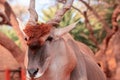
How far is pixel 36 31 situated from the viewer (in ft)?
15.7

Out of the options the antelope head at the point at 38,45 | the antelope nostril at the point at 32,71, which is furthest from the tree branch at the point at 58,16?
the antelope nostril at the point at 32,71

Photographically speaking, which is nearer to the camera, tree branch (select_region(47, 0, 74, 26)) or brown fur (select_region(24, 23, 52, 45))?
brown fur (select_region(24, 23, 52, 45))

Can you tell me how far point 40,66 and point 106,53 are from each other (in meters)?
7.60

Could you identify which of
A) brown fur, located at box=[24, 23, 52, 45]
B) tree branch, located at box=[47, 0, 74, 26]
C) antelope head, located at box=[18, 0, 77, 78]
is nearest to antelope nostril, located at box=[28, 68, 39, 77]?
antelope head, located at box=[18, 0, 77, 78]

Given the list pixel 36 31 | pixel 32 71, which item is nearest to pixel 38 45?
pixel 36 31

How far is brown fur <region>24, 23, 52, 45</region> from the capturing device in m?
4.73

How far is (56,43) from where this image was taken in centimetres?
513

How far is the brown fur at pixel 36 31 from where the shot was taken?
4727 mm

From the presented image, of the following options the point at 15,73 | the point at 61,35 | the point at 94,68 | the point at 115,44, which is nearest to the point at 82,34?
the point at 115,44

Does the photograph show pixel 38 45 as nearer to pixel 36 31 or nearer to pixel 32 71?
pixel 36 31

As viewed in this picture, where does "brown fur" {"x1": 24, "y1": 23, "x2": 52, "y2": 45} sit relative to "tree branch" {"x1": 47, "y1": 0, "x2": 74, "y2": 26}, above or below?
above

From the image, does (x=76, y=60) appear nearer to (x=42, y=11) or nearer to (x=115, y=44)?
(x=115, y=44)

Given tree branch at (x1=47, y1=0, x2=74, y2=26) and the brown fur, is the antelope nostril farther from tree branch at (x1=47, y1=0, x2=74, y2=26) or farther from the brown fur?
tree branch at (x1=47, y1=0, x2=74, y2=26)

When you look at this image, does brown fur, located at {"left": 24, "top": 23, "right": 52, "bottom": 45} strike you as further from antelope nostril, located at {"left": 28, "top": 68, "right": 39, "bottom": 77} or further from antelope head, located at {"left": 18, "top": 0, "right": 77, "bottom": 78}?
antelope nostril, located at {"left": 28, "top": 68, "right": 39, "bottom": 77}
